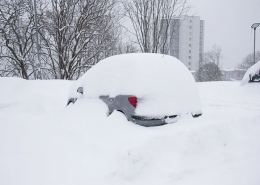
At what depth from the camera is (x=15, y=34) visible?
1472cm

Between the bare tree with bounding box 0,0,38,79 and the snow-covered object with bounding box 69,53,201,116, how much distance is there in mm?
12600

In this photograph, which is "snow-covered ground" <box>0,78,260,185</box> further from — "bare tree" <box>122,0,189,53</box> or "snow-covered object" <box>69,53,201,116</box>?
"bare tree" <box>122,0,189,53</box>

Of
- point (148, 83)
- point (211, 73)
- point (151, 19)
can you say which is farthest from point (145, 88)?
point (211, 73)

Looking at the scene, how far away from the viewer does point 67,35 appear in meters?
14.7

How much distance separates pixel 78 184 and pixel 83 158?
0.42 m

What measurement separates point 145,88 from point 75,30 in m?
12.5

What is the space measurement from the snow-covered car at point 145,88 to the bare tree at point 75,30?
1100 cm

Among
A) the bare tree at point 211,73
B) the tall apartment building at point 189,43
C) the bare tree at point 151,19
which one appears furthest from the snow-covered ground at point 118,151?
the tall apartment building at point 189,43

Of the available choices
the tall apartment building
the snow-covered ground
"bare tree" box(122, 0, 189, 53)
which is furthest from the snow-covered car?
the tall apartment building

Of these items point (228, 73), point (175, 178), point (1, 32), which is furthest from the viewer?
point (228, 73)

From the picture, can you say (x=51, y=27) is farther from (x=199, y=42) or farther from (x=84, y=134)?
(x=199, y=42)

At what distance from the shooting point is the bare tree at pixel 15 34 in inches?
530

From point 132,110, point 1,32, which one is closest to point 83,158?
point 132,110

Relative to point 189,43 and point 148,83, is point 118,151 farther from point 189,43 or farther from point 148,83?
point 189,43
